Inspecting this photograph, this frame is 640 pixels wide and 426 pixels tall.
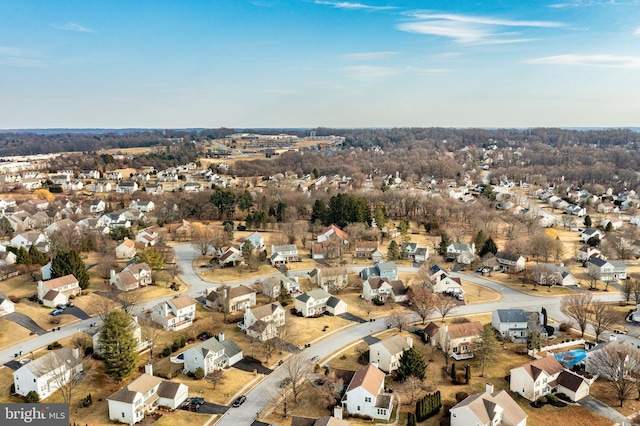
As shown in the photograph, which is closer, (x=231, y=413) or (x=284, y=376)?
(x=231, y=413)

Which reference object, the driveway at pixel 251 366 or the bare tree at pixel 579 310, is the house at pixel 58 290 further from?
the bare tree at pixel 579 310

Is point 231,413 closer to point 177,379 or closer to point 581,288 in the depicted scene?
point 177,379

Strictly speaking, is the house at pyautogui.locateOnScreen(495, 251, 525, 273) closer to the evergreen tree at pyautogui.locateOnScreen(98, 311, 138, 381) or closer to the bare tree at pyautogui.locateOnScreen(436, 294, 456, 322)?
the bare tree at pyautogui.locateOnScreen(436, 294, 456, 322)

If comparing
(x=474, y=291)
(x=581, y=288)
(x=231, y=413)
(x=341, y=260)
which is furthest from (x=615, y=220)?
(x=231, y=413)

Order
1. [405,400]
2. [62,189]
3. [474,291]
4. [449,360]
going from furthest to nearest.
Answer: [62,189]
[474,291]
[449,360]
[405,400]

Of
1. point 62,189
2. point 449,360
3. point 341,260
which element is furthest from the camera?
point 62,189

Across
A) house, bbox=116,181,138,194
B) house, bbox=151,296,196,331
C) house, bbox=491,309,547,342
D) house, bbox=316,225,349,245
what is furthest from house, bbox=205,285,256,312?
house, bbox=116,181,138,194
